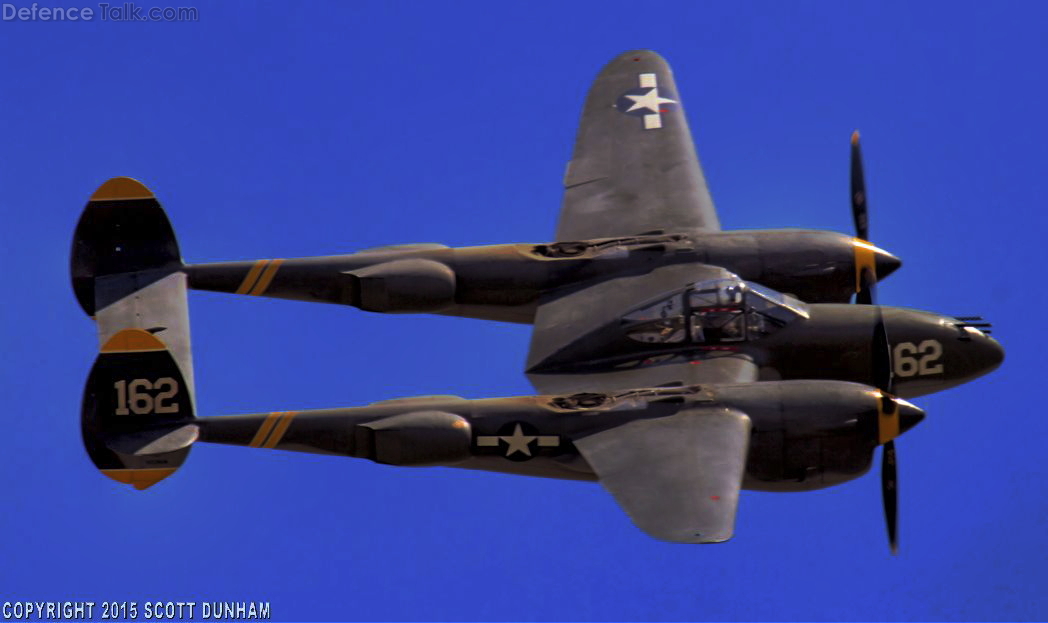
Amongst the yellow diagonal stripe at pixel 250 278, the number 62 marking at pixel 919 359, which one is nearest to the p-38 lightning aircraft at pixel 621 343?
the number 62 marking at pixel 919 359

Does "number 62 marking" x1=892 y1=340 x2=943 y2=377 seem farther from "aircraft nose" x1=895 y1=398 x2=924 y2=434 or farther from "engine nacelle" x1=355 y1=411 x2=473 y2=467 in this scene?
"engine nacelle" x1=355 y1=411 x2=473 y2=467

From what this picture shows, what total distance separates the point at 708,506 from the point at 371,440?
23.3 feet

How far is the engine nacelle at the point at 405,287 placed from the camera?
5206 cm

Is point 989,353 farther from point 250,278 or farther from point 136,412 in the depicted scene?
point 136,412

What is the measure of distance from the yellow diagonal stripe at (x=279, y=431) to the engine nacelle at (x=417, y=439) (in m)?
1.41

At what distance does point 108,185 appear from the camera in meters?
52.1

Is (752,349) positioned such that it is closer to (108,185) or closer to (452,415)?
(452,415)

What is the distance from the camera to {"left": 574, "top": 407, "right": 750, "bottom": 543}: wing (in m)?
44.0

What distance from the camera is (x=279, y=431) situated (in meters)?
47.4

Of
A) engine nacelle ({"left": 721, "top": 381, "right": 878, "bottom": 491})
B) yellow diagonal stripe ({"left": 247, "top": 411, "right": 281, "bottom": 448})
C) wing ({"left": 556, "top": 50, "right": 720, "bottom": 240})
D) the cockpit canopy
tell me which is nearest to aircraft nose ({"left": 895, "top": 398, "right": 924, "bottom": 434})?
engine nacelle ({"left": 721, "top": 381, "right": 878, "bottom": 491})

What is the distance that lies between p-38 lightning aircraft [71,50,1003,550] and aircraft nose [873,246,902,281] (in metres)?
0.05

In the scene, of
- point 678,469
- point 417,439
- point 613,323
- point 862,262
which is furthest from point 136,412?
point 862,262

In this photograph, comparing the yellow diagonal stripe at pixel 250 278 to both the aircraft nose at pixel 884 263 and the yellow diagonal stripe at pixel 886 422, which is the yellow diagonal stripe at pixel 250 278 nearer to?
the aircraft nose at pixel 884 263

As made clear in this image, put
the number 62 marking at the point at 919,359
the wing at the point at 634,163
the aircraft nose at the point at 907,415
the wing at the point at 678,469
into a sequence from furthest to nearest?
the wing at the point at 634,163 < the number 62 marking at the point at 919,359 < the aircraft nose at the point at 907,415 < the wing at the point at 678,469
